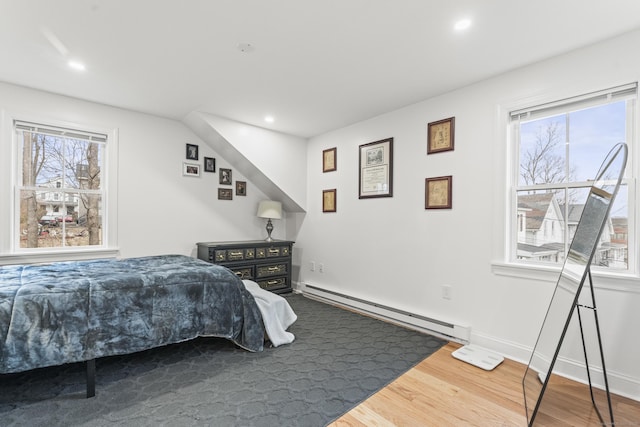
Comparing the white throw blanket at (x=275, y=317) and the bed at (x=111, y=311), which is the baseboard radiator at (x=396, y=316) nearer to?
the white throw blanket at (x=275, y=317)

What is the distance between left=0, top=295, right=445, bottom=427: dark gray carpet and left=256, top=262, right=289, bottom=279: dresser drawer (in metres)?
1.45

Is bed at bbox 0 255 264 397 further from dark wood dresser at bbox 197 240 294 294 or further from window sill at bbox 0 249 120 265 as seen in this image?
dark wood dresser at bbox 197 240 294 294

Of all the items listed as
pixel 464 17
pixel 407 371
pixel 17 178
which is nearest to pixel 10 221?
pixel 17 178

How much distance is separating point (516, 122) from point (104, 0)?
9.97 feet

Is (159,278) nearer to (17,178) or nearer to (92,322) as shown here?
(92,322)

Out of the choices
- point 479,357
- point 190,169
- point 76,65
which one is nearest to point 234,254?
point 190,169

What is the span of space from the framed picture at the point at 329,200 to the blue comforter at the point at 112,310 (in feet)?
6.47

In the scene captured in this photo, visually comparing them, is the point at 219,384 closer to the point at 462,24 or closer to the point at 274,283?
the point at 274,283

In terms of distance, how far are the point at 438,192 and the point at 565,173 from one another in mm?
997

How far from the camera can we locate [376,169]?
3725 millimetres

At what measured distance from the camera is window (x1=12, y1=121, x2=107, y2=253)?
309 cm

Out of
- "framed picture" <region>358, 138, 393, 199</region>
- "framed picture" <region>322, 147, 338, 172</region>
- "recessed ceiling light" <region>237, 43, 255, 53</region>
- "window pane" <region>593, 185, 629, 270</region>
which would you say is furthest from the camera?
"framed picture" <region>322, 147, 338, 172</region>

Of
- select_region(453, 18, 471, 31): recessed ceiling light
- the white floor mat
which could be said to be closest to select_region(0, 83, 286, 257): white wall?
the white floor mat

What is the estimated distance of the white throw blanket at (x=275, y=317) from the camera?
2.72 m
